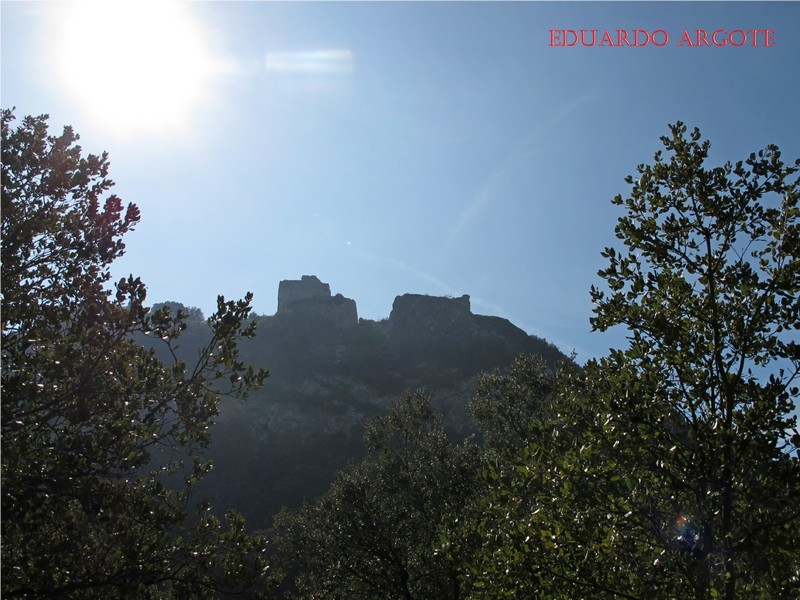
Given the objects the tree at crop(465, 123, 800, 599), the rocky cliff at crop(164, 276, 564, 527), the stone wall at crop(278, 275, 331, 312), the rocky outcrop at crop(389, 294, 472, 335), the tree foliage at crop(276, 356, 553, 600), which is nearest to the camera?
the tree at crop(465, 123, 800, 599)

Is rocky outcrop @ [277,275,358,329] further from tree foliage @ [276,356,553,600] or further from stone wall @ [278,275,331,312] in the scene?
tree foliage @ [276,356,553,600]

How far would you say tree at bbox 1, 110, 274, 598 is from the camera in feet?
26.8

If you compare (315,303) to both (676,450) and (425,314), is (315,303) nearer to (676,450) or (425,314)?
(425,314)

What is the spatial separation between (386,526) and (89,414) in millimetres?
14970

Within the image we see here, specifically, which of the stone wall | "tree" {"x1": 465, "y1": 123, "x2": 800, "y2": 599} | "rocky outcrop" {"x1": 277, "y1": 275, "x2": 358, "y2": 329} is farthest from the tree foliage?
the stone wall

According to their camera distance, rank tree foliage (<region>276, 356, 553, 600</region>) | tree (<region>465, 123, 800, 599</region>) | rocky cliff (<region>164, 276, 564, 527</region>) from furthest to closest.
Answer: rocky cliff (<region>164, 276, 564, 527</region>)
tree foliage (<region>276, 356, 553, 600</region>)
tree (<region>465, 123, 800, 599</region>)

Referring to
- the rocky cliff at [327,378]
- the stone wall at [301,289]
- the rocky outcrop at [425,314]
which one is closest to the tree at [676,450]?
the rocky cliff at [327,378]

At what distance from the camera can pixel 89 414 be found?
864cm

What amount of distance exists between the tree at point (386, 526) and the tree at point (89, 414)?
1073 cm

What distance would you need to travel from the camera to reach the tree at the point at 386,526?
19.5 metres

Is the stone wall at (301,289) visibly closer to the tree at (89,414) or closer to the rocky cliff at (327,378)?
the rocky cliff at (327,378)

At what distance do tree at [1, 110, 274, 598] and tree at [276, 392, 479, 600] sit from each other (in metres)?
10.7

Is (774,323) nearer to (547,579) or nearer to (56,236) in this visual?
(547,579)

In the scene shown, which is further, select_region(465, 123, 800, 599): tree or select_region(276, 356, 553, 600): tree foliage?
select_region(276, 356, 553, 600): tree foliage
